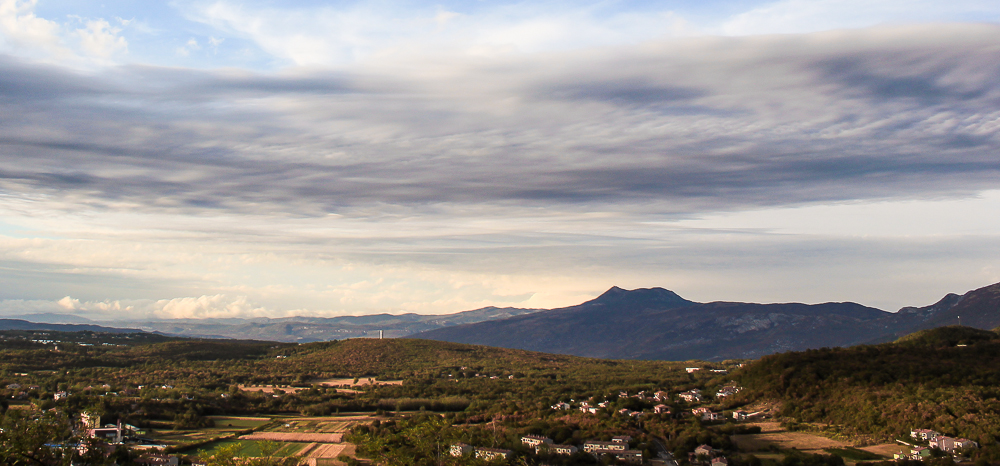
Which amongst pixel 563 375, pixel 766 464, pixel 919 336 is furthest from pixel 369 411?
pixel 919 336

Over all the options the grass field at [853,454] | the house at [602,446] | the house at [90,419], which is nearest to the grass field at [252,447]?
the house at [90,419]

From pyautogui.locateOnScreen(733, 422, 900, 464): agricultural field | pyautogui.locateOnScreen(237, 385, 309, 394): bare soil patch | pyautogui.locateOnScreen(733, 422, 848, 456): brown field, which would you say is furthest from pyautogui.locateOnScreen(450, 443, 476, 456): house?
pyautogui.locateOnScreen(237, 385, 309, 394): bare soil patch

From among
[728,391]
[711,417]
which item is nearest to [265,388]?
[728,391]

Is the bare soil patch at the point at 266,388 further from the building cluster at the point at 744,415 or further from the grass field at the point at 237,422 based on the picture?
the building cluster at the point at 744,415

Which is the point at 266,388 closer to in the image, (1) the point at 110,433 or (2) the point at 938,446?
(1) the point at 110,433

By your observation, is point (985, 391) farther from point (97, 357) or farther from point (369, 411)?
point (97, 357)

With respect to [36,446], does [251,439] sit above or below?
below

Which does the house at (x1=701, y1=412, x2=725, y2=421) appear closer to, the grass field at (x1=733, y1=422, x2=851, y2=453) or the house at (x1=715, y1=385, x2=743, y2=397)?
the grass field at (x1=733, y1=422, x2=851, y2=453)
